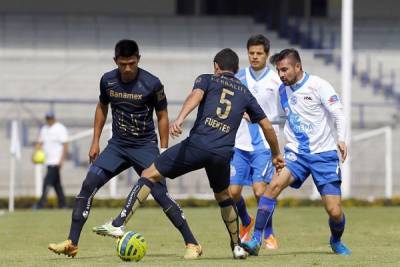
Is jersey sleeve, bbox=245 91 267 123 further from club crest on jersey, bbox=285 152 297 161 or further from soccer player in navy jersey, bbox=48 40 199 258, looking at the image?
club crest on jersey, bbox=285 152 297 161

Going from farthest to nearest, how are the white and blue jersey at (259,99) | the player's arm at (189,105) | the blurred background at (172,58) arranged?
1. the blurred background at (172,58)
2. the white and blue jersey at (259,99)
3. the player's arm at (189,105)

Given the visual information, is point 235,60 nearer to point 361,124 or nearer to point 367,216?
point 367,216

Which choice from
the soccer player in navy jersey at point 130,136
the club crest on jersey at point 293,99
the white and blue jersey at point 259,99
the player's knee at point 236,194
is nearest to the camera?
the soccer player in navy jersey at point 130,136

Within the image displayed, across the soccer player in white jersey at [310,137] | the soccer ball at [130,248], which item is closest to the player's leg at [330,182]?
the soccer player in white jersey at [310,137]

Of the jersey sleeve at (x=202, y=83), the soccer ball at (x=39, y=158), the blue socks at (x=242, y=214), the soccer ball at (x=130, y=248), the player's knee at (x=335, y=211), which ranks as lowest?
→ the soccer ball at (x=39, y=158)

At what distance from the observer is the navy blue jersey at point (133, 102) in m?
11.7

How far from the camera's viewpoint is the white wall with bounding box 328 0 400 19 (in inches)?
1463

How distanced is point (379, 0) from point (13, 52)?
38.3 feet

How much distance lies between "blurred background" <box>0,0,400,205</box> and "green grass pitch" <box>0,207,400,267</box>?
15.2ft

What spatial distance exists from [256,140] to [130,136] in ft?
8.75

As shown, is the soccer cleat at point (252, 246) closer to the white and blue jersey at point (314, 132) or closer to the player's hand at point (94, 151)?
the white and blue jersey at point (314, 132)

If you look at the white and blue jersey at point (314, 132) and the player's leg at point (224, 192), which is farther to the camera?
the white and blue jersey at point (314, 132)

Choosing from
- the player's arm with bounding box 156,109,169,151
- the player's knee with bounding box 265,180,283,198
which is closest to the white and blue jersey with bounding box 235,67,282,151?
the player's knee with bounding box 265,180,283,198

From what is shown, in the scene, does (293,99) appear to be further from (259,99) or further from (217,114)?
(259,99)
